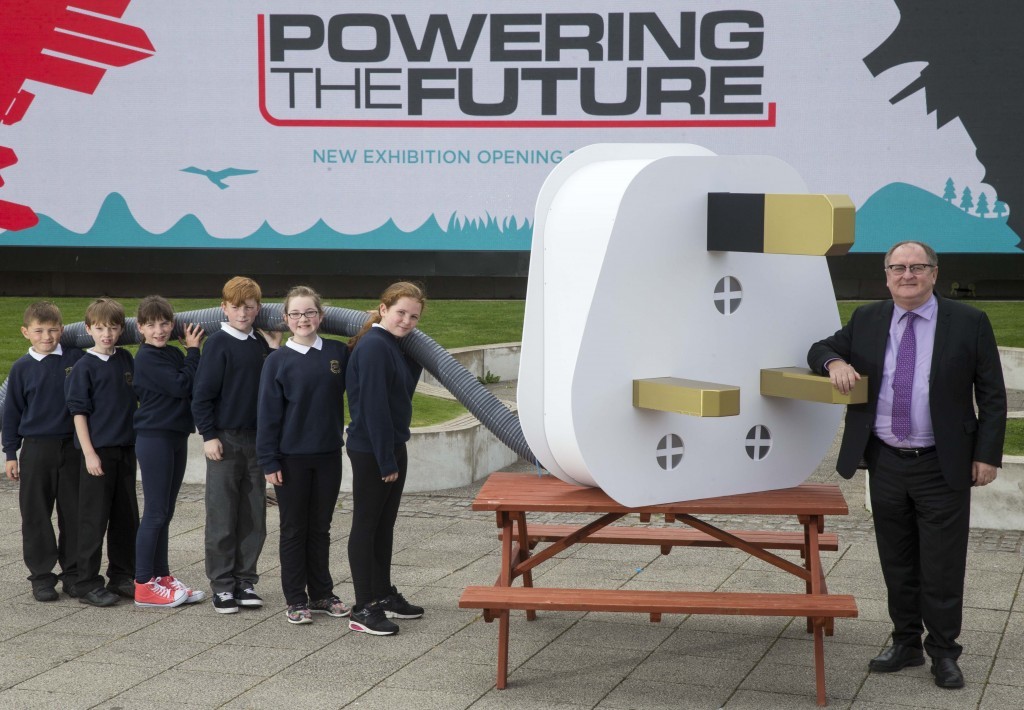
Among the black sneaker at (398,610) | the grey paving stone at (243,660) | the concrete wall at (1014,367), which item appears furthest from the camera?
the concrete wall at (1014,367)

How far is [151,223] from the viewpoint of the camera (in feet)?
60.9

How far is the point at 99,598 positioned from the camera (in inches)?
243

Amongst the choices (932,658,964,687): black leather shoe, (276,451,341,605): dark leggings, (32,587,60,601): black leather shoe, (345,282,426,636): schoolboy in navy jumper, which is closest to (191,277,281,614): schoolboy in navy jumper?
(276,451,341,605): dark leggings

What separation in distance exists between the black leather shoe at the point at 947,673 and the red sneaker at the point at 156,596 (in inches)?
141

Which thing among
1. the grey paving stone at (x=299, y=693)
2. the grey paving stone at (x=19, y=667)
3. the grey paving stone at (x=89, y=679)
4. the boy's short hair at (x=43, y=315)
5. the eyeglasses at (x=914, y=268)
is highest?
the eyeglasses at (x=914, y=268)

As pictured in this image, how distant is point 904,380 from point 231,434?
10.6 feet

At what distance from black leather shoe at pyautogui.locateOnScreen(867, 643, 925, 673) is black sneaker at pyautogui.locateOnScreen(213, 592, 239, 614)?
3.03 metres

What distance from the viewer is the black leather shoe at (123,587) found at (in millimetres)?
6312

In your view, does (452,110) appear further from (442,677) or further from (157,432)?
(442,677)

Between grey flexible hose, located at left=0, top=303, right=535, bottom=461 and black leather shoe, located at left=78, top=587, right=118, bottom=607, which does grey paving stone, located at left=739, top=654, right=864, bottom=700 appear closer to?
grey flexible hose, located at left=0, top=303, right=535, bottom=461

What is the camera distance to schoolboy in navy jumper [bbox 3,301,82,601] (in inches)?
250

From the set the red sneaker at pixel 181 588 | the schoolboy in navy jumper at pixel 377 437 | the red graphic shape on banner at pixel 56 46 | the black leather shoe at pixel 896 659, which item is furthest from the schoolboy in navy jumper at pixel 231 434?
the red graphic shape on banner at pixel 56 46

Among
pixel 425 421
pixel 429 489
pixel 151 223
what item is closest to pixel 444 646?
pixel 429 489

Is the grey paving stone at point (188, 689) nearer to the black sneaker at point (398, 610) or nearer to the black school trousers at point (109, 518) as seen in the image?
the black sneaker at point (398, 610)
